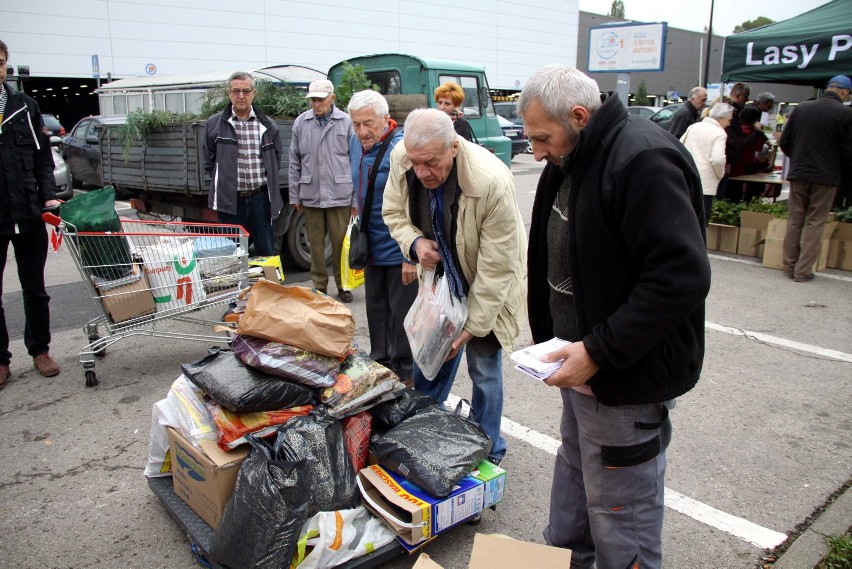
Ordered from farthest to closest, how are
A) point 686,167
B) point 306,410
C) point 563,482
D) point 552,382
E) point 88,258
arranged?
point 88,258 → point 306,410 → point 563,482 → point 552,382 → point 686,167

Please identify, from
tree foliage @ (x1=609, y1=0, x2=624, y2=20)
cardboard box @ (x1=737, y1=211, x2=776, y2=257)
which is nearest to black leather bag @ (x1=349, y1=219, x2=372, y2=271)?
cardboard box @ (x1=737, y1=211, x2=776, y2=257)

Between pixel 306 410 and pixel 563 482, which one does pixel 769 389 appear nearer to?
pixel 563 482

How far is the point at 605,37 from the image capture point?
29219 millimetres

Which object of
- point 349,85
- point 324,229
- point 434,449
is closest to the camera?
point 434,449

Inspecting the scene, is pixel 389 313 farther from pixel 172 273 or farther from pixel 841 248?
pixel 841 248

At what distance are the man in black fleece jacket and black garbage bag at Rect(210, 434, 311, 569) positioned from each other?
1093 millimetres

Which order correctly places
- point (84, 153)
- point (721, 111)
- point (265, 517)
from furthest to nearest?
1. point (84, 153)
2. point (721, 111)
3. point (265, 517)

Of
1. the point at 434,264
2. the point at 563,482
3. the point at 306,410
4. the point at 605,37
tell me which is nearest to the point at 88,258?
the point at 306,410

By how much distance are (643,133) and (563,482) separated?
1361 millimetres

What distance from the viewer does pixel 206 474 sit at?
272 cm

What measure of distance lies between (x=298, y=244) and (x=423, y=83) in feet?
11.0

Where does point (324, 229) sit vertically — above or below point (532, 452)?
above

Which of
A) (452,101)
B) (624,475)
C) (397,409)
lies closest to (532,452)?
(397,409)

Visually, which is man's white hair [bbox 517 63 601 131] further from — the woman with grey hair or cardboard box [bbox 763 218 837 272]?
cardboard box [bbox 763 218 837 272]
